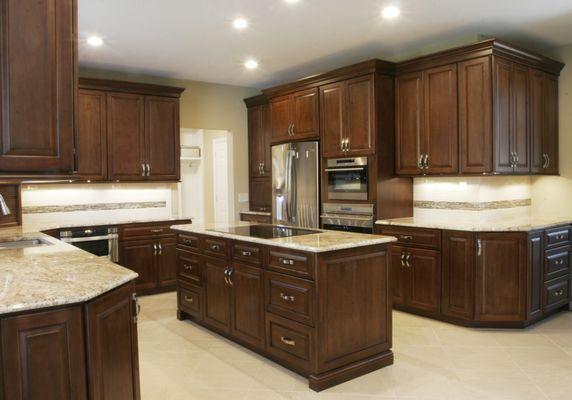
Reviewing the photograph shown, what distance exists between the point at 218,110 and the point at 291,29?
2460 millimetres

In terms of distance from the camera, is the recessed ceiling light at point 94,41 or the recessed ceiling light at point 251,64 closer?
the recessed ceiling light at point 94,41

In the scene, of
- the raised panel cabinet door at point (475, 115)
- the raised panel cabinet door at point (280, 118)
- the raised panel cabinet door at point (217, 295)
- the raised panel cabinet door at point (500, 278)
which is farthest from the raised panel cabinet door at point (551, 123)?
the raised panel cabinet door at point (217, 295)

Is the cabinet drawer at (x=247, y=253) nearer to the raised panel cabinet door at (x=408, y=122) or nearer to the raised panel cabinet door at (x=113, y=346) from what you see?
the raised panel cabinet door at (x=113, y=346)

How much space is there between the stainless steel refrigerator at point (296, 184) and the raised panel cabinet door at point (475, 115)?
1668 millimetres

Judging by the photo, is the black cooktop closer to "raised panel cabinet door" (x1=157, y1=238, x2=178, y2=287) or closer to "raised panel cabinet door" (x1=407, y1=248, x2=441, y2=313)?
"raised panel cabinet door" (x1=407, y1=248, x2=441, y2=313)

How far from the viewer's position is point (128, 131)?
546cm

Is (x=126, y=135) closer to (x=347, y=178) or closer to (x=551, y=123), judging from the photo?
(x=347, y=178)

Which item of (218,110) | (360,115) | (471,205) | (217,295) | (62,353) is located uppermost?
(218,110)

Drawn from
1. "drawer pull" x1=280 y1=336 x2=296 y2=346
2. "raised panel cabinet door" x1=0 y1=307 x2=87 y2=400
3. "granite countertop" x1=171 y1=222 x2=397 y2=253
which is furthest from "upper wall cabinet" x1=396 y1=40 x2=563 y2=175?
"raised panel cabinet door" x1=0 y1=307 x2=87 y2=400

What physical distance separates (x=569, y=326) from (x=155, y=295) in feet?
13.8

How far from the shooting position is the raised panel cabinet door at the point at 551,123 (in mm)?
4715

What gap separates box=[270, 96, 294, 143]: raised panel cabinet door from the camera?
18.8 ft

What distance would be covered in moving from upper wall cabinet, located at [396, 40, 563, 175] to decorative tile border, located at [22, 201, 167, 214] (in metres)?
3.13

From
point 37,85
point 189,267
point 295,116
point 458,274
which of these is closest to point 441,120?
point 458,274
